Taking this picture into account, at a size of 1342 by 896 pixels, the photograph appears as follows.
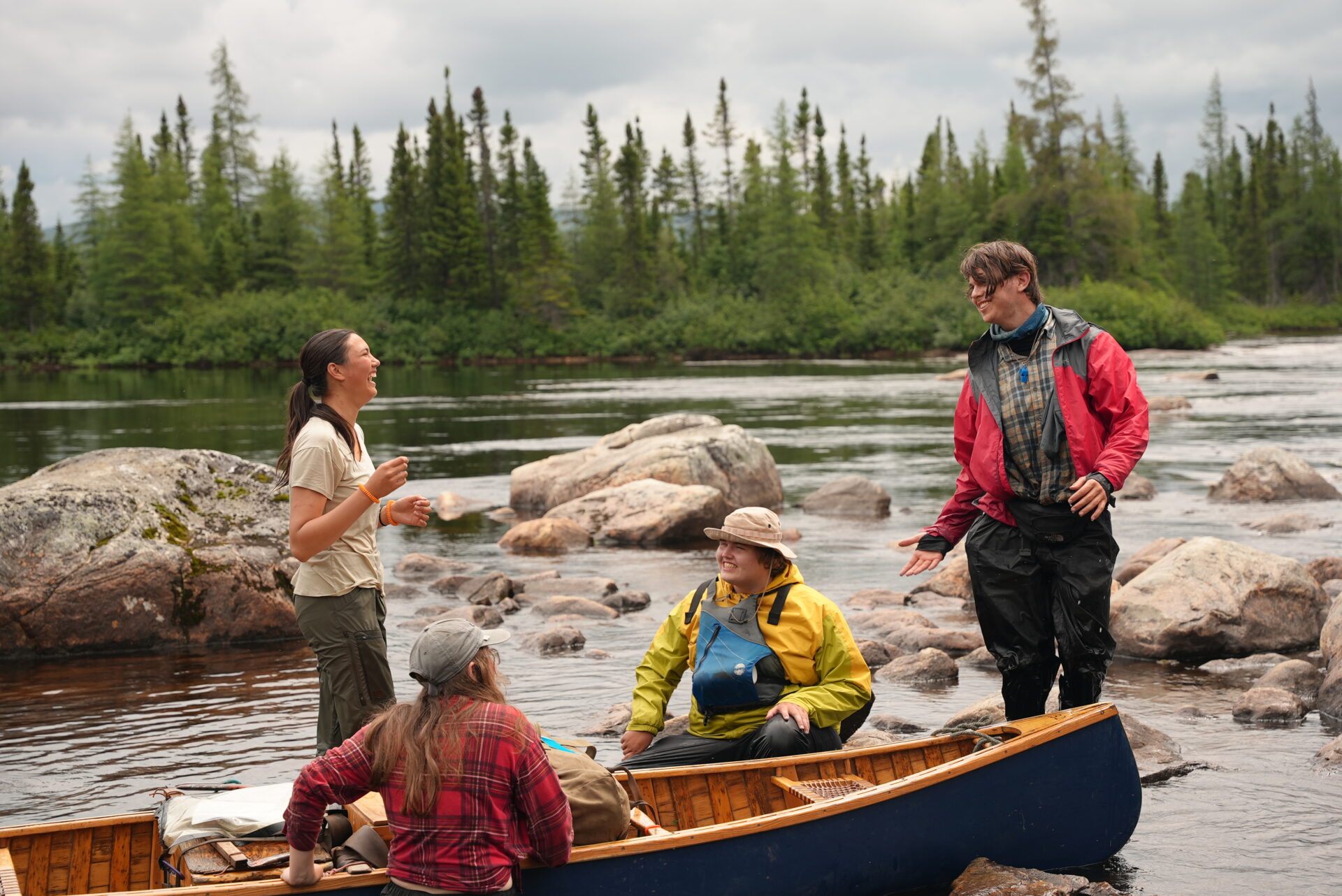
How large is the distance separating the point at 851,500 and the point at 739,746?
11345 mm

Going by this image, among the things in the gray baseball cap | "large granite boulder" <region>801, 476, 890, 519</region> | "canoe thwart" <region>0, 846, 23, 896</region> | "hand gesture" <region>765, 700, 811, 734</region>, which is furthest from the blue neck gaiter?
"large granite boulder" <region>801, 476, 890, 519</region>

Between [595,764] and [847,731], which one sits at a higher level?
[595,764]

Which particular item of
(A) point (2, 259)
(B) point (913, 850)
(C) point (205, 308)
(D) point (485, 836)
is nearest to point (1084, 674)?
(B) point (913, 850)


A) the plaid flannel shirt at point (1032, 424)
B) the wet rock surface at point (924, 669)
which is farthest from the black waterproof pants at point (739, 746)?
the wet rock surface at point (924, 669)

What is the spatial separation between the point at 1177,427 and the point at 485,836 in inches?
952

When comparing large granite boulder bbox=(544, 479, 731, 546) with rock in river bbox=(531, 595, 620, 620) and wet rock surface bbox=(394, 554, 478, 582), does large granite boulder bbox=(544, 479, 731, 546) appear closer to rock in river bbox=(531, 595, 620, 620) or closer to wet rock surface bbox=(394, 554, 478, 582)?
wet rock surface bbox=(394, 554, 478, 582)

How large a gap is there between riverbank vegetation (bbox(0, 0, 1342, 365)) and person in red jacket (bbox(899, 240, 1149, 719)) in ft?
178

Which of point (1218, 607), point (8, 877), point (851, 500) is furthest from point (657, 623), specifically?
point (8, 877)

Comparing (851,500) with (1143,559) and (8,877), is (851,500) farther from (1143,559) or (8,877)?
(8,877)

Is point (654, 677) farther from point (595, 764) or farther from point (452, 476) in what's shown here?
point (452, 476)

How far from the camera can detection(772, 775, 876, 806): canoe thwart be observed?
4.70 m

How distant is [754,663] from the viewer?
495 centimetres

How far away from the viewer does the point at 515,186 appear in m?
78.5

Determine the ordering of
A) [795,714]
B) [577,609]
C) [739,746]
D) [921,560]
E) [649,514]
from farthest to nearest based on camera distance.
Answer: [649,514] < [577,609] < [921,560] < [739,746] < [795,714]
